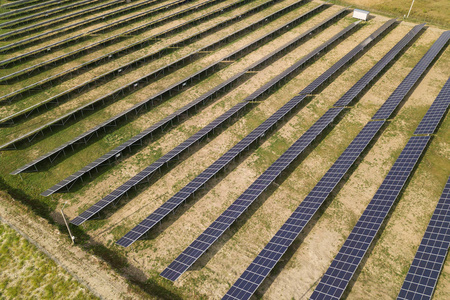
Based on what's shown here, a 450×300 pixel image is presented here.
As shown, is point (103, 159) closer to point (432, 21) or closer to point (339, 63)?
point (339, 63)

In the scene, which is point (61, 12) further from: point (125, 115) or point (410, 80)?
point (410, 80)

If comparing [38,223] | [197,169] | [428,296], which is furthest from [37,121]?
[428,296]

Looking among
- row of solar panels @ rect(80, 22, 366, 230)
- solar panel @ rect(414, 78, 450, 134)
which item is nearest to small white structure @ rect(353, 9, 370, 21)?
solar panel @ rect(414, 78, 450, 134)

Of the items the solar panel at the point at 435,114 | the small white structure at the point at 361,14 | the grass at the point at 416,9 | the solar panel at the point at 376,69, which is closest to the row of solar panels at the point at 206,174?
the solar panel at the point at 376,69

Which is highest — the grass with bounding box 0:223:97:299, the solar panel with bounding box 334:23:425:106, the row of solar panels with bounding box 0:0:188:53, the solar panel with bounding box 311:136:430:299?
the row of solar panels with bounding box 0:0:188:53

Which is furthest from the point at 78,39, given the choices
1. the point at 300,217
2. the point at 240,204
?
the point at 300,217

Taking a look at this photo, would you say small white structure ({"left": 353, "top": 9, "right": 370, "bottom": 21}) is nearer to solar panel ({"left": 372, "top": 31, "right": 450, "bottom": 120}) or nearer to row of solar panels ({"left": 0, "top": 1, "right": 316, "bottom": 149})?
solar panel ({"left": 372, "top": 31, "right": 450, "bottom": 120})

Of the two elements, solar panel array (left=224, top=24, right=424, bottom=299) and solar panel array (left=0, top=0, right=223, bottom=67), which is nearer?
solar panel array (left=224, top=24, right=424, bottom=299)
